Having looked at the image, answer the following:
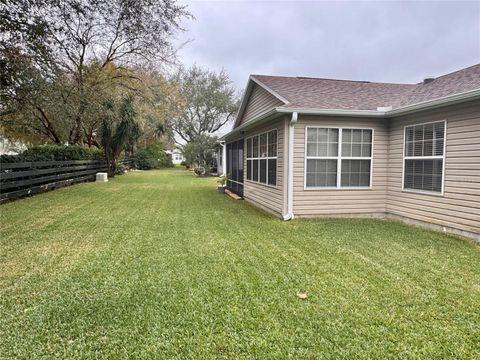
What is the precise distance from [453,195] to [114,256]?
5994mm

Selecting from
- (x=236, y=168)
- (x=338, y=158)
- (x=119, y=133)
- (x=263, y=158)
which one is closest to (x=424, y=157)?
(x=338, y=158)

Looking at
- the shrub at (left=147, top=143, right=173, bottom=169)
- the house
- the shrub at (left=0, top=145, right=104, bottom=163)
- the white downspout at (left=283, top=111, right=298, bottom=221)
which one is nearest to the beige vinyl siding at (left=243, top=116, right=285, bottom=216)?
the house

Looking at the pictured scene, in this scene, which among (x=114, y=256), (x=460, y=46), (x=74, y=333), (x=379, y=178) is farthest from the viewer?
(x=460, y=46)

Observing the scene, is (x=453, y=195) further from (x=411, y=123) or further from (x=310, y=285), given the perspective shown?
(x=310, y=285)

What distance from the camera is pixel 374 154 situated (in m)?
7.40

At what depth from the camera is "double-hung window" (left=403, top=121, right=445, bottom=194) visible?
604 centimetres

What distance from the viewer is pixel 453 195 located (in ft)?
18.8

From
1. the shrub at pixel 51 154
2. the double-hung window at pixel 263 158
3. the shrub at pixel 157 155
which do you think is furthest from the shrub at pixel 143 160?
the double-hung window at pixel 263 158

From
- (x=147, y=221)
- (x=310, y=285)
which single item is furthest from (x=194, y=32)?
(x=310, y=285)

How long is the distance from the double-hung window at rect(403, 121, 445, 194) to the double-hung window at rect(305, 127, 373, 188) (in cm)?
84

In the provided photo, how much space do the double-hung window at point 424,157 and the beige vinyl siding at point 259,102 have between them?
3.14m

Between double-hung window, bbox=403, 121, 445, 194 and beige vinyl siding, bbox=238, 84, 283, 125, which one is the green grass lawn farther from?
beige vinyl siding, bbox=238, 84, 283, 125

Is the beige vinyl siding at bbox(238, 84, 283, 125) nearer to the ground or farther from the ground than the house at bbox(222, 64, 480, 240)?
farther from the ground

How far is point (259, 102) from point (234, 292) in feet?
24.3
